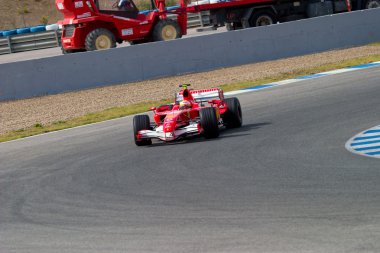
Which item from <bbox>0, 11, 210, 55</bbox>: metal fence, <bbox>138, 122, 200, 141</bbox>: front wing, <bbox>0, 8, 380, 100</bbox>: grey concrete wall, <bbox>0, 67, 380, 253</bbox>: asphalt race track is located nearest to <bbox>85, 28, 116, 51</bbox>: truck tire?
<bbox>0, 8, 380, 100</bbox>: grey concrete wall

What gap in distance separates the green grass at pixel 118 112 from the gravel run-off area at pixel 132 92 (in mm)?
465

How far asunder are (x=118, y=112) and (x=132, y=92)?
279 cm

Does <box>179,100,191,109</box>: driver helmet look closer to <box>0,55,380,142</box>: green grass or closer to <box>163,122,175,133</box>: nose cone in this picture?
<box>163,122,175,133</box>: nose cone

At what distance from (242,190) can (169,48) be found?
562 inches

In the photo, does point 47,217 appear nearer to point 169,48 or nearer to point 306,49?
point 169,48

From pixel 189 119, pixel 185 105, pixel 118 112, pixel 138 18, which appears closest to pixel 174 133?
pixel 189 119

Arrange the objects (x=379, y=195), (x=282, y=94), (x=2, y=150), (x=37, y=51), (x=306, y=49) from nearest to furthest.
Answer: (x=379, y=195) < (x=2, y=150) < (x=282, y=94) < (x=306, y=49) < (x=37, y=51)

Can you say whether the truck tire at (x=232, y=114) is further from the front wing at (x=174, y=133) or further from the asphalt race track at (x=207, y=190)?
the front wing at (x=174, y=133)

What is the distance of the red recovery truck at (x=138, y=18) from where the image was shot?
2784 cm

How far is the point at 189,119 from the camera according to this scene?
12875mm

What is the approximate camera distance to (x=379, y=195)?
26.0 feet

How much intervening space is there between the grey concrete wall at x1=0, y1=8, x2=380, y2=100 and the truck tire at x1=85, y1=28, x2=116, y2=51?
17.1ft

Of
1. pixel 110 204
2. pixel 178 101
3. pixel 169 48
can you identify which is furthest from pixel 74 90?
pixel 110 204

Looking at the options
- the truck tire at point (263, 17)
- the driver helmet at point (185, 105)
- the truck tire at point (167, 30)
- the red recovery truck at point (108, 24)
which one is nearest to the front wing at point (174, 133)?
the driver helmet at point (185, 105)
